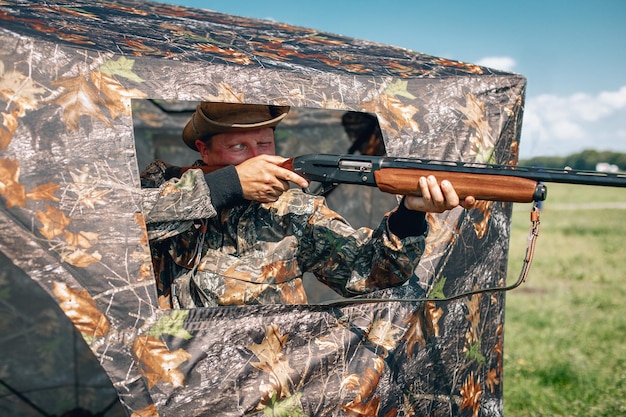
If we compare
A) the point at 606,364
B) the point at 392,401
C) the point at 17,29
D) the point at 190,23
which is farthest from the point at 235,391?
the point at 606,364

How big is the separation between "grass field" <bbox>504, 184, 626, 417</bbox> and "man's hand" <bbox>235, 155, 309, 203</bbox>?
2968mm

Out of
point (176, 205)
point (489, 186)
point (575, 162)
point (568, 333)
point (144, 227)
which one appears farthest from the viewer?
point (568, 333)

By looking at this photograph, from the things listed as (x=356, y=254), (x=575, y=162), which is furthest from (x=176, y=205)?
(x=575, y=162)

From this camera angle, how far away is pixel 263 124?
9.52 feet

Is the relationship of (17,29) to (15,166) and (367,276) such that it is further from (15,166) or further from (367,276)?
(367,276)

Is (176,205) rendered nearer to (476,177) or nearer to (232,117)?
(232,117)

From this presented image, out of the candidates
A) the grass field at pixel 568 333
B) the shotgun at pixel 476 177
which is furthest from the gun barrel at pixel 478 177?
the grass field at pixel 568 333

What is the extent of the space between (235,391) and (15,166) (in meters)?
1.07

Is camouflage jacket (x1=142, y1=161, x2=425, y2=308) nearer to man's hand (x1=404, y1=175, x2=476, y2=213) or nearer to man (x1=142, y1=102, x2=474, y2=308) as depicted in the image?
man (x1=142, y1=102, x2=474, y2=308)

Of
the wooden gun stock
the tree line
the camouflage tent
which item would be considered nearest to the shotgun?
the wooden gun stock

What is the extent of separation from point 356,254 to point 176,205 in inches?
31.2

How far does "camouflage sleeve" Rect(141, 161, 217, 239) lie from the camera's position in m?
2.46

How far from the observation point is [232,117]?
296 cm

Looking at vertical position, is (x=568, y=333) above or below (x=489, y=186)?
below
